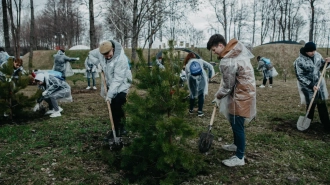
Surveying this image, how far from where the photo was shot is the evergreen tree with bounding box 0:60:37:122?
5.46 m

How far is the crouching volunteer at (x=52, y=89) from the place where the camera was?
6074 millimetres

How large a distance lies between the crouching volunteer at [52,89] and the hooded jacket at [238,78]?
14.3 feet

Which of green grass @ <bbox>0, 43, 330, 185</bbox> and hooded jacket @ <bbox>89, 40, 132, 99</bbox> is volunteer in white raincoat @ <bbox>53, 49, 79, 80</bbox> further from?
hooded jacket @ <bbox>89, 40, 132, 99</bbox>

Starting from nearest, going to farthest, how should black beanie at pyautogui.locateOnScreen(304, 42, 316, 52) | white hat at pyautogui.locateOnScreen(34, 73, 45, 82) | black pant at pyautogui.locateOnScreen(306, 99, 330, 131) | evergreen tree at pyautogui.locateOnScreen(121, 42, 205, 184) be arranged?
evergreen tree at pyautogui.locateOnScreen(121, 42, 205, 184)
black beanie at pyautogui.locateOnScreen(304, 42, 316, 52)
black pant at pyautogui.locateOnScreen(306, 99, 330, 131)
white hat at pyautogui.locateOnScreen(34, 73, 45, 82)

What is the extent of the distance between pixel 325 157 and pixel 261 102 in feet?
15.6

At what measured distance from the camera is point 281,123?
19.9 feet

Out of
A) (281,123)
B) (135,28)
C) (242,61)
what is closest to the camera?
(242,61)

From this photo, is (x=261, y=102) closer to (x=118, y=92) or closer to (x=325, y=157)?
(x=325, y=157)

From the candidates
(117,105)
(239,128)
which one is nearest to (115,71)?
(117,105)

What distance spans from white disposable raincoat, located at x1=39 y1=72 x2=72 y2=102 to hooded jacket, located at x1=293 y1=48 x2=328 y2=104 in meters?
5.27

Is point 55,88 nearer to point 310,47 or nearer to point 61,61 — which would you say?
point 61,61

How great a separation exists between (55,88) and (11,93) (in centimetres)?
93

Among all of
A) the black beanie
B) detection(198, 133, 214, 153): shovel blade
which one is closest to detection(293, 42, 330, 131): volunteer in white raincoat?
the black beanie

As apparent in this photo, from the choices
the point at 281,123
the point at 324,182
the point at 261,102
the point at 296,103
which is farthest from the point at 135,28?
the point at 324,182
